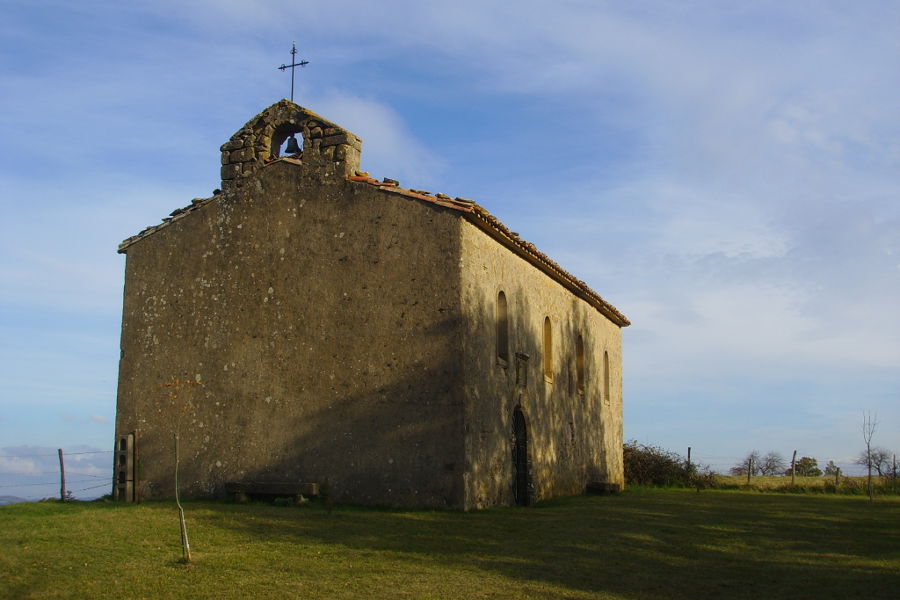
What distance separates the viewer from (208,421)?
17.7 m

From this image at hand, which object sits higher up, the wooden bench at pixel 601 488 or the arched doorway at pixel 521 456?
the arched doorway at pixel 521 456

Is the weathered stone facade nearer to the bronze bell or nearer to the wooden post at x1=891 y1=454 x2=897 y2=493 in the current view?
the bronze bell

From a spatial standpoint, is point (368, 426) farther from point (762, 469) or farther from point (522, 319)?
point (762, 469)

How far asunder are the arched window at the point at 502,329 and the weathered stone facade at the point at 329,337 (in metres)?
0.03

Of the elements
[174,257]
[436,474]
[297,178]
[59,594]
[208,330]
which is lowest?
[59,594]

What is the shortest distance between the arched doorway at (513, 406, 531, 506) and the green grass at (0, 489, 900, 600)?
86.4 inches

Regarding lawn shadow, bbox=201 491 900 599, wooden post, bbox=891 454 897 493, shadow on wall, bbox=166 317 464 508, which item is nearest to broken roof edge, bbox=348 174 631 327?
shadow on wall, bbox=166 317 464 508

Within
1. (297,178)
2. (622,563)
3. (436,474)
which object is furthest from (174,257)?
(622,563)

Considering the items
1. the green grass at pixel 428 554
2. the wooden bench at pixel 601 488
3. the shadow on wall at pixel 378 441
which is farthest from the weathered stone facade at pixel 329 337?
the wooden bench at pixel 601 488

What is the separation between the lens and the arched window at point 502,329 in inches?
719

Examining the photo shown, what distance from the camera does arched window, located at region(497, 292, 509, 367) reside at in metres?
18.3

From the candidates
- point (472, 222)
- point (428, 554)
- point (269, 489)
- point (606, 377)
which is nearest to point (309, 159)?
point (472, 222)

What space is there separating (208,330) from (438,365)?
5311mm

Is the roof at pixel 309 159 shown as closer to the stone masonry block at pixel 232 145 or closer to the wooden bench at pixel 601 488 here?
the stone masonry block at pixel 232 145
